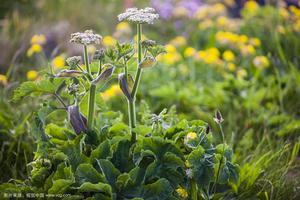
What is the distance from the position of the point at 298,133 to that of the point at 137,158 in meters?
1.40

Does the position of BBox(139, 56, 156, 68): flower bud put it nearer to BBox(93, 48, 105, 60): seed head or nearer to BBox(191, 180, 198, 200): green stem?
BBox(93, 48, 105, 60): seed head

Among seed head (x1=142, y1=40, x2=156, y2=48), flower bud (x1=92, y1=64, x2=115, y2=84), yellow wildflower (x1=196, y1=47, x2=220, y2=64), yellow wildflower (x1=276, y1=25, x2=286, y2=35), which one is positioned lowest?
yellow wildflower (x1=196, y1=47, x2=220, y2=64)

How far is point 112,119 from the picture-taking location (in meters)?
2.23

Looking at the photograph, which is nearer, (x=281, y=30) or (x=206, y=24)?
(x=281, y=30)

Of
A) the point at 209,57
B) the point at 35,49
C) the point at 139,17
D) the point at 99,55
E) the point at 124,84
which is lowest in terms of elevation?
the point at 209,57

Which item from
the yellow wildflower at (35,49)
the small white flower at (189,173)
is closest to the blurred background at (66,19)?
the yellow wildflower at (35,49)

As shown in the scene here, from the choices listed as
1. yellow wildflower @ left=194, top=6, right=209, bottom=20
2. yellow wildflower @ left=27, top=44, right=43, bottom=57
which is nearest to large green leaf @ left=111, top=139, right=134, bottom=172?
yellow wildflower @ left=27, top=44, right=43, bottom=57

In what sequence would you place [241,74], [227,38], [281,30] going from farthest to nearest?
[281,30], [227,38], [241,74]

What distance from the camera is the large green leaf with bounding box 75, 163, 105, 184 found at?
1.79 metres

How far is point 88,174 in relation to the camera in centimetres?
181

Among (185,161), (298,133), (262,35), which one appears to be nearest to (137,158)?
(185,161)

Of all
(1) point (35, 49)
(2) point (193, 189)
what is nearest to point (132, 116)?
(2) point (193, 189)

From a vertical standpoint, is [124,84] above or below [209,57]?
above

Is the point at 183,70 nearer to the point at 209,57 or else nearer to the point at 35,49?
the point at 209,57
